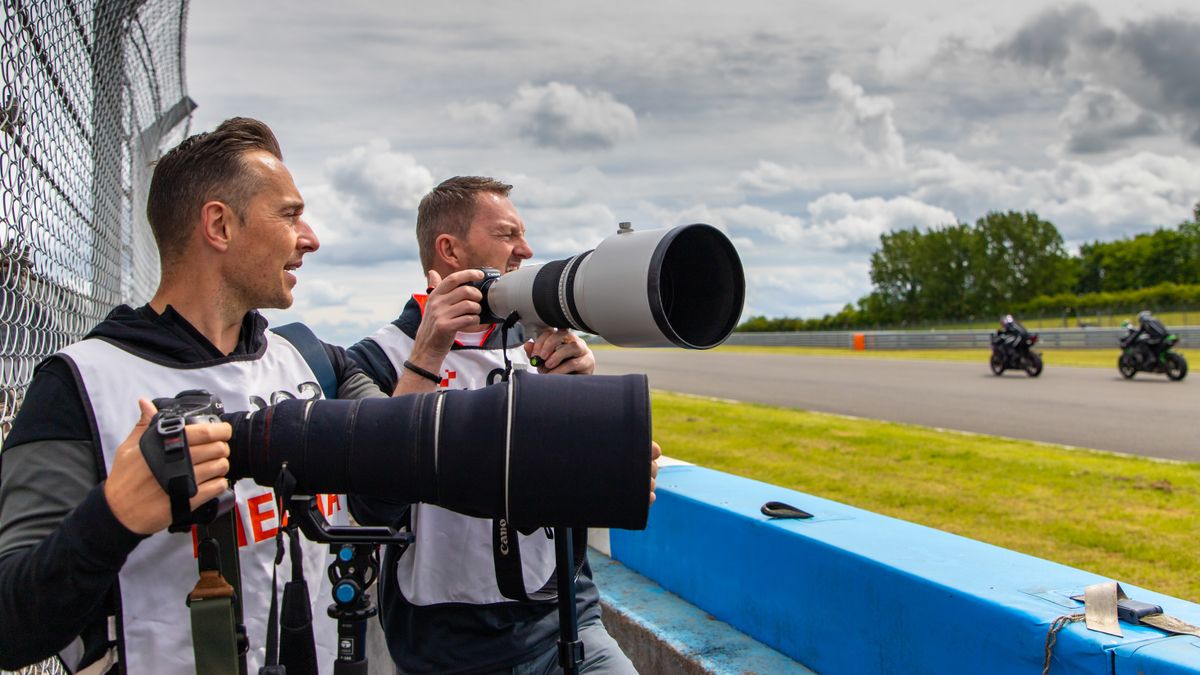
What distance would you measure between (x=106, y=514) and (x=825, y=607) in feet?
7.18

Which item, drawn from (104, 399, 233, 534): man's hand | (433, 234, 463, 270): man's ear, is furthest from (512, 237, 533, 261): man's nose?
(104, 399, 233, 534): man's hand

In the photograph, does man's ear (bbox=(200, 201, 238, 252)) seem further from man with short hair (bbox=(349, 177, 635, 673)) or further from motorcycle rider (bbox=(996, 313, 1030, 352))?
motorcycle rider (bbox=(996, 313, 1030, 352))

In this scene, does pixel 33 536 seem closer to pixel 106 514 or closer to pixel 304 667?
pixel 106 514

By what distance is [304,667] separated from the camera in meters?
1.72

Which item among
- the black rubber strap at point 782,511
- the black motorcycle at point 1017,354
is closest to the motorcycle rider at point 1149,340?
the black motorcycle at point 1017,354

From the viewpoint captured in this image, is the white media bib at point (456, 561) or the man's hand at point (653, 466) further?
the white media bib at point (456, 561)

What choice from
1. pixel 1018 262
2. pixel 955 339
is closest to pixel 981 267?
pixel 1018 262

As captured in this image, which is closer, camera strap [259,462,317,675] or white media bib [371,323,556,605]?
camera strap [259,462,317,675]

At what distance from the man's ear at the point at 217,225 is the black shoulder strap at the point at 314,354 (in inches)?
12.5

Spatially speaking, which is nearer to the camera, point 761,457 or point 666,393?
point 761,457

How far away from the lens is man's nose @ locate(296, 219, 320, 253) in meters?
2.16

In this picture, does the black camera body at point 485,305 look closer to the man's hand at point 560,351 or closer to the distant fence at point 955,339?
the man's hand at point 560,351

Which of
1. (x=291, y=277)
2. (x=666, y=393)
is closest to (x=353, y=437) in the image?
(x=291, y=277)

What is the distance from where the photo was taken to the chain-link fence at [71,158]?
7.50ft
